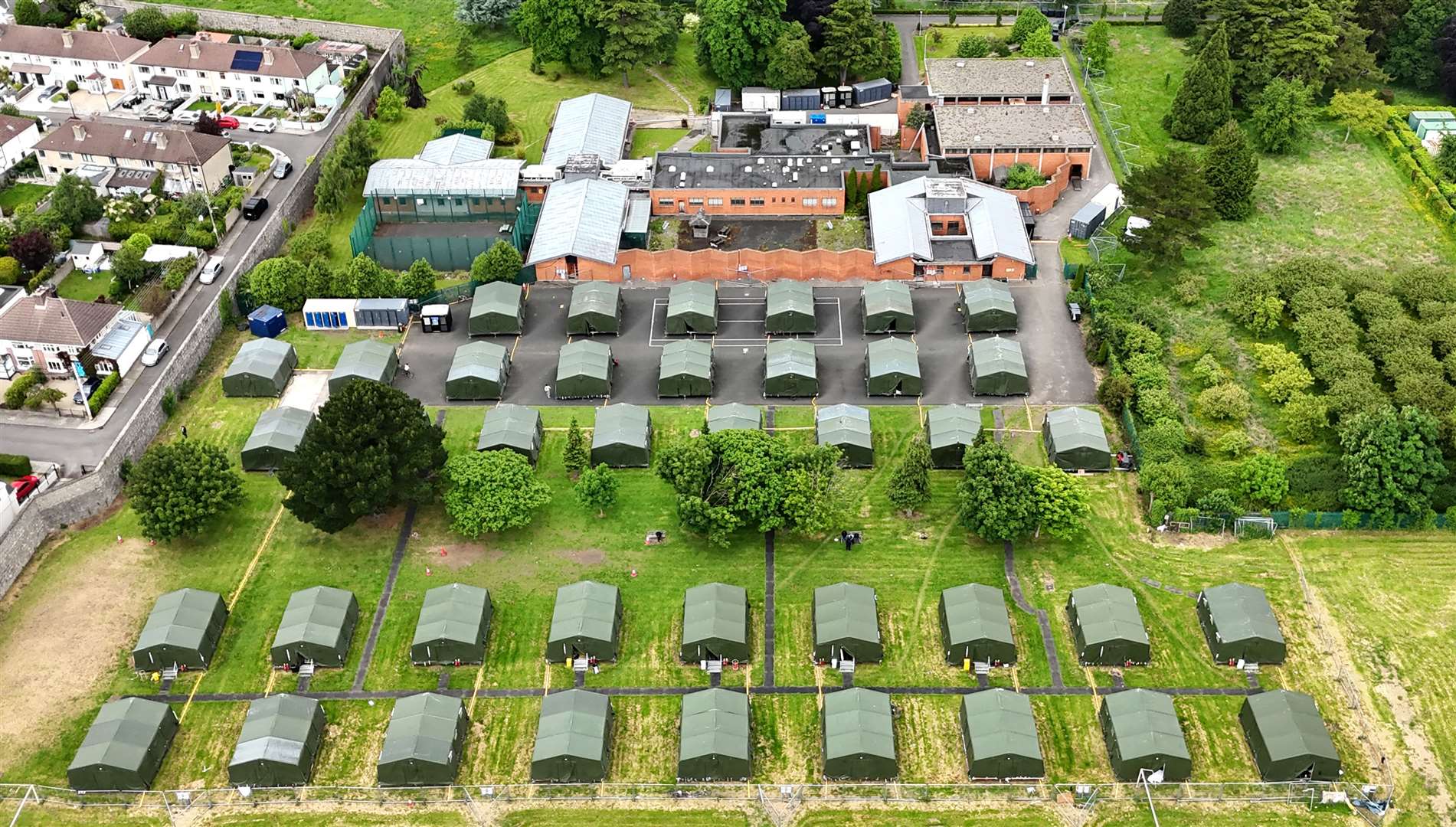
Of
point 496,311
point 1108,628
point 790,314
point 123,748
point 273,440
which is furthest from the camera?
point 496,311

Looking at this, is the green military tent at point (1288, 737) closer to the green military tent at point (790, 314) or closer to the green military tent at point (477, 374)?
the green military tent at point (790, 314)

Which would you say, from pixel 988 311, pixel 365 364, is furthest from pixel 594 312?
pixel 988 311

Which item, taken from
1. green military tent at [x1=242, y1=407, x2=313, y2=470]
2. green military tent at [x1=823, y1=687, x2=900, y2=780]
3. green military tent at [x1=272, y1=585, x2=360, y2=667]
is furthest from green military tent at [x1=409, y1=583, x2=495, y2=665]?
green military tent at [x1=823, y1=687, x2=900, y2=780]

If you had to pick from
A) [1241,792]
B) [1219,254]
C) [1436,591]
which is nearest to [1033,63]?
[1219,254]

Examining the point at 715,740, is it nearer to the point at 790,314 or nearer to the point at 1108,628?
the point at 1108,628

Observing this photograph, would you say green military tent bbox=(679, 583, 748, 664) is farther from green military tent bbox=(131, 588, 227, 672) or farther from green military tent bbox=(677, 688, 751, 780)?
green military tent bbox=(131, 588, 227, 672)

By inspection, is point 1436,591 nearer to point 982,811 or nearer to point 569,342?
point 982,811
